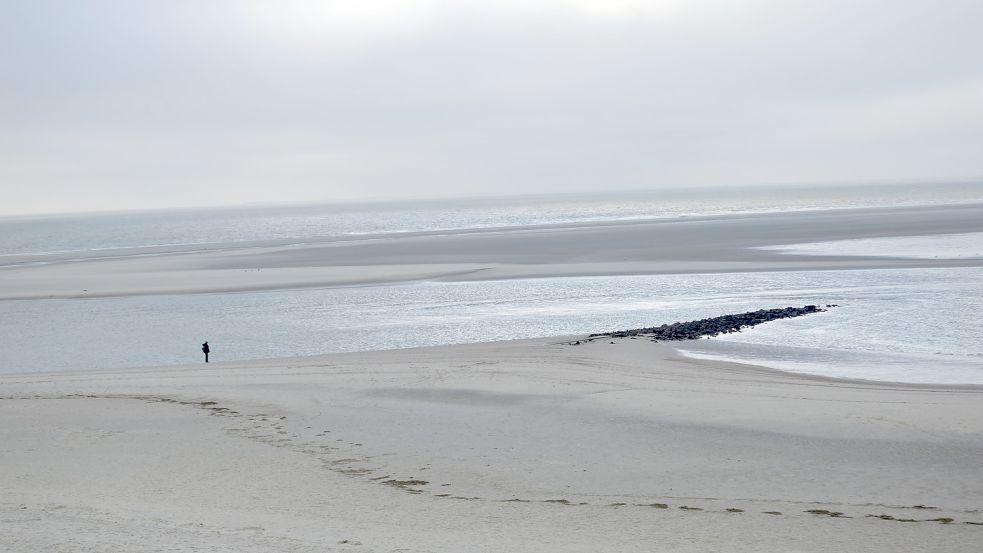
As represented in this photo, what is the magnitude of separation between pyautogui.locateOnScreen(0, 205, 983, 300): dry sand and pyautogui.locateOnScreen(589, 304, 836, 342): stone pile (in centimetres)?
1751

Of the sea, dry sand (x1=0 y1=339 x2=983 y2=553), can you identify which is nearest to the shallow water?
the sea

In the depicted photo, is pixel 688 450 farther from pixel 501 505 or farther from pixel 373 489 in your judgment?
pixel 373 489

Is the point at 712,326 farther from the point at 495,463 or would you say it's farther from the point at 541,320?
the point at 495,463

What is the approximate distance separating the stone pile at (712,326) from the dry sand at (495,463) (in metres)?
6.00

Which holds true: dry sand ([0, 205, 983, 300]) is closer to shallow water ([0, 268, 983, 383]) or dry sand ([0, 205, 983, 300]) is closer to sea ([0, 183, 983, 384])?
sea ([0, 183, 983, 384])

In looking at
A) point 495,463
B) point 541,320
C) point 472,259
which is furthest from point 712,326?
point 472,259

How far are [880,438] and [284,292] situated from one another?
124 feet

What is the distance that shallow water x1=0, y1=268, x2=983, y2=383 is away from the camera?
27.7 meters

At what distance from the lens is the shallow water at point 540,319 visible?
1091 inches

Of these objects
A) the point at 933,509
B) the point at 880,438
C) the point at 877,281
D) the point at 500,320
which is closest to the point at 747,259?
the point at 877,281

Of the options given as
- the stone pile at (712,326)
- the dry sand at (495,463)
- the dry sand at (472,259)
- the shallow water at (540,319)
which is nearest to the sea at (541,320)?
the shallow water at (540,319)

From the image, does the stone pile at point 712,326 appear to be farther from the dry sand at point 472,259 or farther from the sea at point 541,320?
the dry sand at point 472,259

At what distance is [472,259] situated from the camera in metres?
65.8

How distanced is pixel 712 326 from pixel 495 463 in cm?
1788
